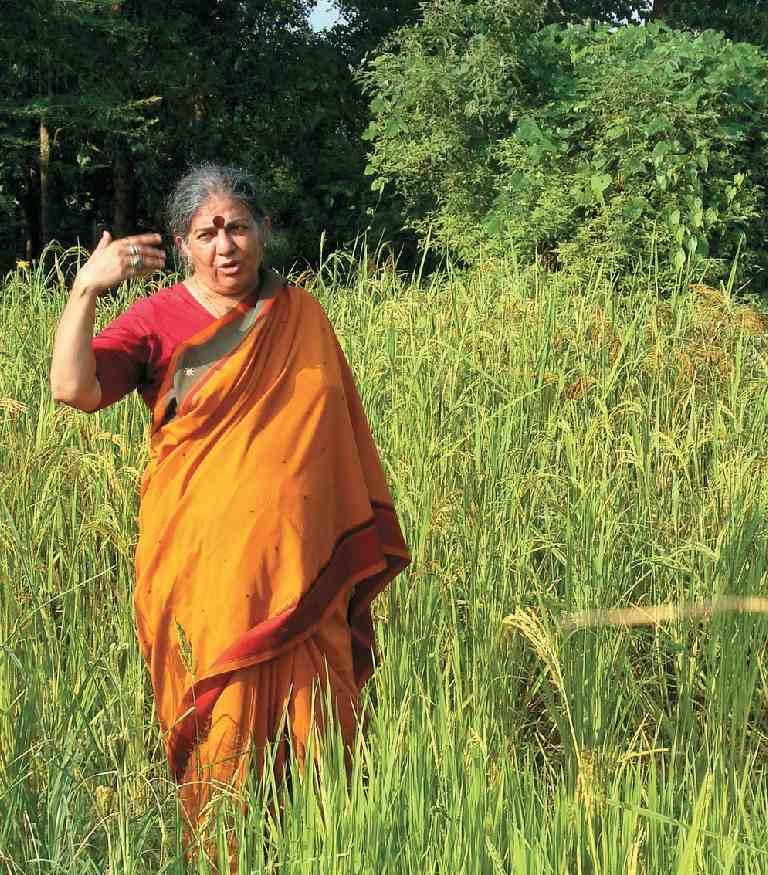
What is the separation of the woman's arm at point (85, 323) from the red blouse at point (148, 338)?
0.08 meters

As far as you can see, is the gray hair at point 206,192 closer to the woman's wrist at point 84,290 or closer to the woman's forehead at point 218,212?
the woman's forehead at point 218,212

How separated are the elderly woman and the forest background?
236mm

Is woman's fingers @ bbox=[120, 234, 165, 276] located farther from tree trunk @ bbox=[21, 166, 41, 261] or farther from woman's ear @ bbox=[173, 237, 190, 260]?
tree trunk @ bbox=[21, 166, 41, 261]

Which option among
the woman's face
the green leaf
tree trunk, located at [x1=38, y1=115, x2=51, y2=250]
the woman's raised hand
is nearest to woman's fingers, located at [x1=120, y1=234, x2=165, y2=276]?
the woman's raised hand

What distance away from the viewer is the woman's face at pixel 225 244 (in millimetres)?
2217

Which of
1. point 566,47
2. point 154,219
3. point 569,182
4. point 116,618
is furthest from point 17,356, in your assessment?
point 154,219

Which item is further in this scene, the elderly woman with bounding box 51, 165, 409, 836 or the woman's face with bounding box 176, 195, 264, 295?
the woman's face with bounding box 176, 195, 264, 295

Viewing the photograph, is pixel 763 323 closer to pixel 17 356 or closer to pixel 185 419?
pixel 17 356

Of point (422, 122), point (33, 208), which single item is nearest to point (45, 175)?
point (33, 208)

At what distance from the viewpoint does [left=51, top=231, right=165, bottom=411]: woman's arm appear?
6.72ft

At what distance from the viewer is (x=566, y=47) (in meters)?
8.97

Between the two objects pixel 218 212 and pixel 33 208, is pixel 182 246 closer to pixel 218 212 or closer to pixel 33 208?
pixel 218 212

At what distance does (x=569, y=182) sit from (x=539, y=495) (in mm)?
5077

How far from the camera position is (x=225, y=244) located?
221 cm
